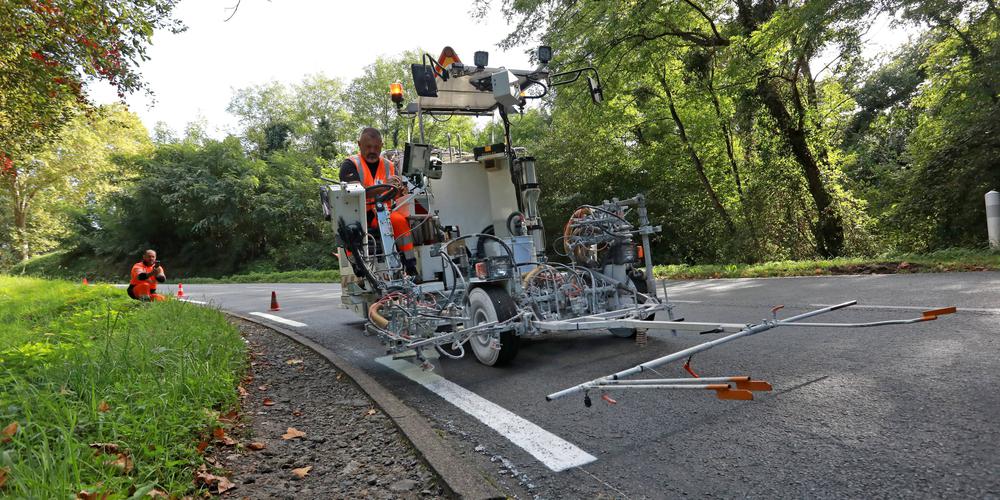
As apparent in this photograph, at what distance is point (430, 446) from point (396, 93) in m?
3.62

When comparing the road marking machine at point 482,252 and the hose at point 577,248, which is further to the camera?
the hose at point 577,248

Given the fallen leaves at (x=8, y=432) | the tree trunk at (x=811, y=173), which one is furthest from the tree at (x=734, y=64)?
the fallen leaves at (x=8, y=432)

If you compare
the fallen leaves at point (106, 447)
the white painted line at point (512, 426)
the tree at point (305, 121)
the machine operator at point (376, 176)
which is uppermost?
the tree at point (305, 121)

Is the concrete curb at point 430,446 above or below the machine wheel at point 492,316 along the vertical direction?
below

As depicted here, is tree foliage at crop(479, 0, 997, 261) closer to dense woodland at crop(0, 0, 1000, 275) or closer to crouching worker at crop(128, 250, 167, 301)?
dense woodland at crop(0, 0, 1000, 275)

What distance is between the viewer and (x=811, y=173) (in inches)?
512

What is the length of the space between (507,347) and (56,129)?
29.7ft

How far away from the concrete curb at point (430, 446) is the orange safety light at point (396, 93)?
2.71m

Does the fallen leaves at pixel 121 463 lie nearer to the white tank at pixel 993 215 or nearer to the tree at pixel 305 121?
the white tank at pixel 993 215

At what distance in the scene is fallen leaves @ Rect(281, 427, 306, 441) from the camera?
127 inches

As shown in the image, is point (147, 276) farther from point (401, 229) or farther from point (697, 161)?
point (697, 161)

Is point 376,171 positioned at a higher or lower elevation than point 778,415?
higher

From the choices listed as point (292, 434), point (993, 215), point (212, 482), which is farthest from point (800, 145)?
point (212, 482)

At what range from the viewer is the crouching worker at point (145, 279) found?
938 cm
